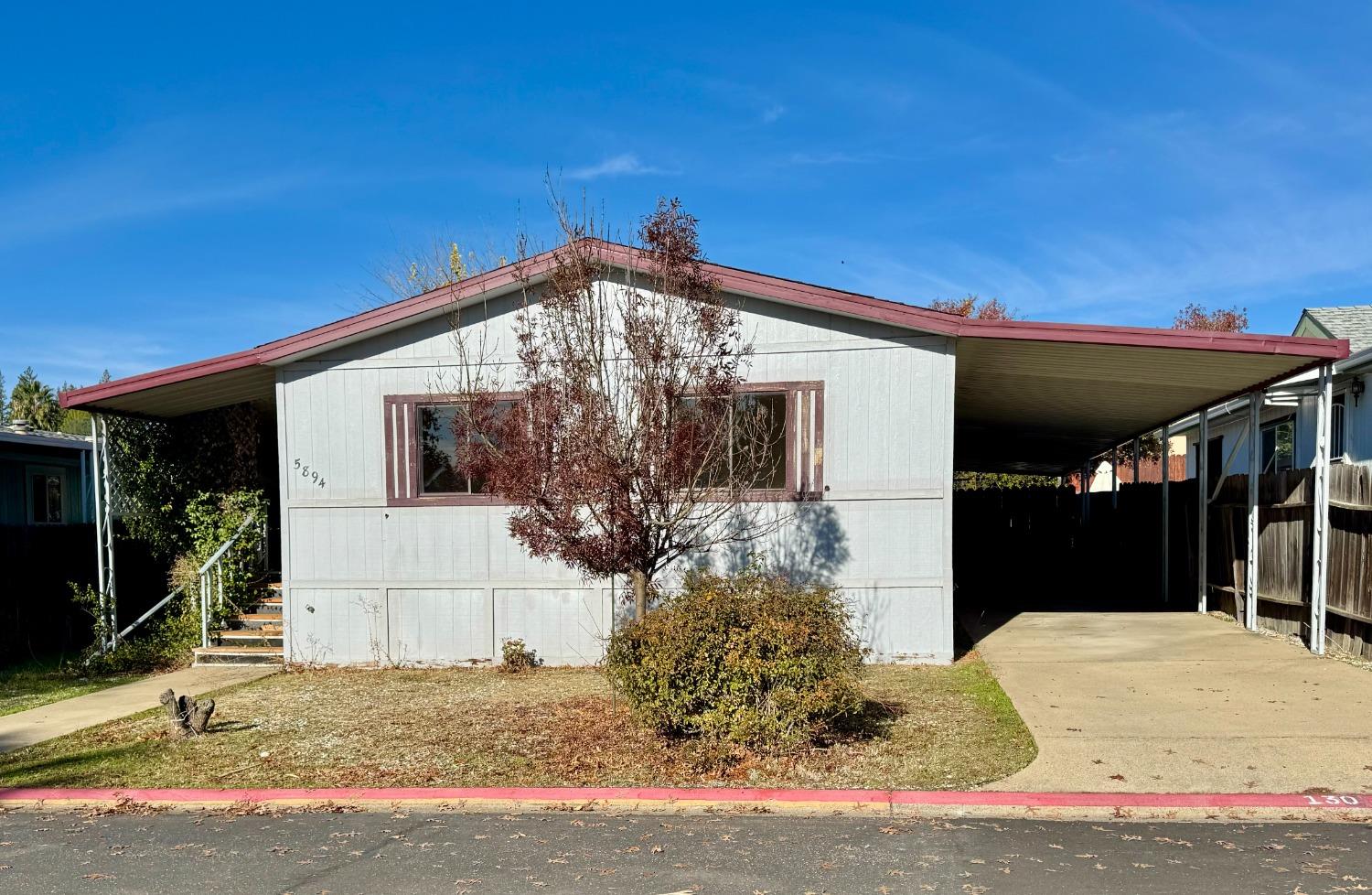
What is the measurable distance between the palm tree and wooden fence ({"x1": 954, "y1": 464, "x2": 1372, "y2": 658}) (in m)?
39.2

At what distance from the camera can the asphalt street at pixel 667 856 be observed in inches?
194

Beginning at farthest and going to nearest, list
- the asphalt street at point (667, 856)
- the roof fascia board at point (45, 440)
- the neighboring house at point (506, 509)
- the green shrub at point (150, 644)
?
1. the roof fascia board at point (45, 440)
2. the green shrub at point (150, 644)
3. the neighboring house at point (506, 509)
4. the asphalt street at point (667, 856)

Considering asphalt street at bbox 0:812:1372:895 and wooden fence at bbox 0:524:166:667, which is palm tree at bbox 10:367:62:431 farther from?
asphalt street at bbox 0:812:1372:895

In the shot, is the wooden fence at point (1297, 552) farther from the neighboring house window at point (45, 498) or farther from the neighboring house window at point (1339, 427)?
the neighboring house window at point (45, 498)

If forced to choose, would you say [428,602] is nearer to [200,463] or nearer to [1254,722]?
[200,463]

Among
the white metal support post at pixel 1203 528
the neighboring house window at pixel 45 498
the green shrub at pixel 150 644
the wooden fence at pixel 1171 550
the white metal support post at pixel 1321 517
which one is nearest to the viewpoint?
the white metal support post at pixel 1321 517

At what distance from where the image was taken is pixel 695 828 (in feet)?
19.3

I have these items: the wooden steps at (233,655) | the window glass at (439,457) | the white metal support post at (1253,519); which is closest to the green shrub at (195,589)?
the wooden steps at (233,655)

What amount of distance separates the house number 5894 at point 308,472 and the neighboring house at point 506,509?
0.02 m

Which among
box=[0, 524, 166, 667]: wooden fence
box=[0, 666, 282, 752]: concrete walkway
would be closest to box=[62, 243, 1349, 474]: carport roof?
box=[0, 524, 166, 667]: wooden fence

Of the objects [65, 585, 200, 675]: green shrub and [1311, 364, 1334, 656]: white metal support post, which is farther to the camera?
[65, 585, 200, 675]: green shrub

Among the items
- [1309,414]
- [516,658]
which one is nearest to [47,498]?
[516,658]

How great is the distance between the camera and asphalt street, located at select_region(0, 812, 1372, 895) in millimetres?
4934

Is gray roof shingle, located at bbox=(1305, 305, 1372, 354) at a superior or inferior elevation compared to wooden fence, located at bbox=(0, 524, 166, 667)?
superior
